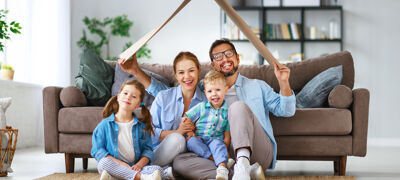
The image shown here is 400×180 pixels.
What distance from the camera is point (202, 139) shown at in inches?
89.4

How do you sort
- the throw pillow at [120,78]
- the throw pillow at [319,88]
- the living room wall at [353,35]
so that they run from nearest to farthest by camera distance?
the throw pillow at [319,88] → the throw pillow at [120,78] → the living room wall at [353,35]

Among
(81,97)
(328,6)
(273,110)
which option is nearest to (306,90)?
(273,110)

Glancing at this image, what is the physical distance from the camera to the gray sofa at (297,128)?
8.76 ft

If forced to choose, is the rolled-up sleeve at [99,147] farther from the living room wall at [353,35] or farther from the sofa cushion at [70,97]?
the living room wall at [353,35]

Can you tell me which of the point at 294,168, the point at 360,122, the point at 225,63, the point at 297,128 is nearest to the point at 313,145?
the point at 297,128

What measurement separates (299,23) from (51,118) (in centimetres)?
409

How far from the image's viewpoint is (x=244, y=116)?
6.84 feet

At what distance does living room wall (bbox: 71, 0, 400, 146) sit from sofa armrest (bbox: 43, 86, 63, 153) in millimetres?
3318

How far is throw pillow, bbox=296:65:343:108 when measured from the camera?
2904mm

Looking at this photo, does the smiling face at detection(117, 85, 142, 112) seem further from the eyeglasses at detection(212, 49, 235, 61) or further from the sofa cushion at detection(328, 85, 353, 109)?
the sofa cushion at detection(328, 85, 353, 109)

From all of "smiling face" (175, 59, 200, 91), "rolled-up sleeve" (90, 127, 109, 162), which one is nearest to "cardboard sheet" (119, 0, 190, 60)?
"smiling face" (175, 59, 200, 91)

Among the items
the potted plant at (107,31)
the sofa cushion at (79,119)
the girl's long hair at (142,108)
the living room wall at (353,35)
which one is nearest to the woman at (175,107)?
the girl's long hair at (142,108)

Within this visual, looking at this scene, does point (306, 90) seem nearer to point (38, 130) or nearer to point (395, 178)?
point (395, 178)

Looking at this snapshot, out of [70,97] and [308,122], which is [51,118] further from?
[308,122]
